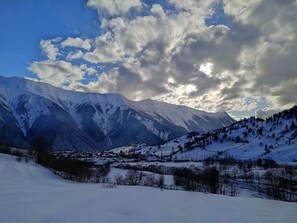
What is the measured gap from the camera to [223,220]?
70.5 ft

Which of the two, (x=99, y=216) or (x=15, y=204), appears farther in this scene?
(x=15, y=204)

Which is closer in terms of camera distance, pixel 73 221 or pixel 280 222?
pixel 73 221

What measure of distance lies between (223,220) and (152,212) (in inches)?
195

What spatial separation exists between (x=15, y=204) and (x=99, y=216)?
682 cm

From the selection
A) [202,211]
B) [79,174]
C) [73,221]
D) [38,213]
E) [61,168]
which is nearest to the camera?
[73,221]

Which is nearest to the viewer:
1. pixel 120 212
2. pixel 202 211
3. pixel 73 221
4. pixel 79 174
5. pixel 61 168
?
pixel 73 221

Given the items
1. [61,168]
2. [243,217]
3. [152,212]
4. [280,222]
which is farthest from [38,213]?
[61,168]

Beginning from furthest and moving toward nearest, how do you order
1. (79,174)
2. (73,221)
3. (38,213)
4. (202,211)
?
1. (79,174)
2. (202,211)
3. (38,213)
4. (73,221)

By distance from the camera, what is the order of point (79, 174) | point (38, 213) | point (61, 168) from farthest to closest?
point (61, 168) → point (79, 174) → point (38, 213)

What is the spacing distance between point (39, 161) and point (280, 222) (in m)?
116

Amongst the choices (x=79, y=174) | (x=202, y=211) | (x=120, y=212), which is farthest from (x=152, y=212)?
(x=79, y=174)

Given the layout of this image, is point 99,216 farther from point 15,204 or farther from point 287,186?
point 287,186

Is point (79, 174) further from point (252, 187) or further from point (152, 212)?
point (152, 212)

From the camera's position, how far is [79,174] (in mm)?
113125
